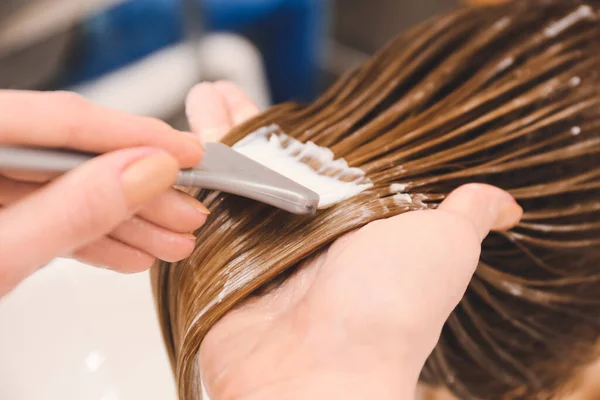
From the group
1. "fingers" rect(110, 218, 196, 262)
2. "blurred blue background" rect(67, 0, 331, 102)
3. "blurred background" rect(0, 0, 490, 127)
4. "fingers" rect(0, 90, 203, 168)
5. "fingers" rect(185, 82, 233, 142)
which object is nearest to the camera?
"fingers" rect(0, 90, 203, 168)

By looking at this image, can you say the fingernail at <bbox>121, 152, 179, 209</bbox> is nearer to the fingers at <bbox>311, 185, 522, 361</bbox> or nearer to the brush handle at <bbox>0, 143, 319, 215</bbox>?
the brush handle at <bbox>0, 143, 319, 215</bbox>

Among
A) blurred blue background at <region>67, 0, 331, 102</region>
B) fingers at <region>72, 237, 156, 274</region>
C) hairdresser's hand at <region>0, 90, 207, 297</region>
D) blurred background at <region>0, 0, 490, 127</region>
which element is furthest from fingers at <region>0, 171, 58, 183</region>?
blurred blue background at <region>67, 0, 331, 102</region>

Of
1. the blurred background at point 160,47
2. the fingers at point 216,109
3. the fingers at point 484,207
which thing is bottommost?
the fingers at point 484,207

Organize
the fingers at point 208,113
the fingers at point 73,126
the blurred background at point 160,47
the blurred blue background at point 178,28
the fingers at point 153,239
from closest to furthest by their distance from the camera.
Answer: the fingers at point 73,126 < the fingers at point 153,239 < the fingers at point 208,113 < the blurred background at point 160,47 < the blurred blue background at point 178,28

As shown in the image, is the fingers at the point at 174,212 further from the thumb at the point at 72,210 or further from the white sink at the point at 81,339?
the white sink at the point at 81,339

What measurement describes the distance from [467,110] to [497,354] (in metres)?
0.30

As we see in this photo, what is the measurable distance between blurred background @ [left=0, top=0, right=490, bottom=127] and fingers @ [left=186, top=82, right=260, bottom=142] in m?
0.51

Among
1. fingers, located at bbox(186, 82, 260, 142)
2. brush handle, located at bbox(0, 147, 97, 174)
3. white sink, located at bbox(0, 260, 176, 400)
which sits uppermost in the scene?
fingers, located at bbox(186, 82, 260, 142)

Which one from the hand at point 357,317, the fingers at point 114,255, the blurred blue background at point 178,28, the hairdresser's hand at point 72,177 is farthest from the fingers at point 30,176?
the blurred blue background at point 178,28

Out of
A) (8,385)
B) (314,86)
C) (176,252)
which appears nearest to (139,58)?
(314,86)

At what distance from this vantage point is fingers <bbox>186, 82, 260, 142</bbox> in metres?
0.67

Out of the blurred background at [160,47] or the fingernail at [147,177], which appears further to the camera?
the blurred background at [160,47]

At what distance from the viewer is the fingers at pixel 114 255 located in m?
0.49

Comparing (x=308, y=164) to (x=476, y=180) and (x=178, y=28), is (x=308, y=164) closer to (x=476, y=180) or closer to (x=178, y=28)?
(x=476, y=180)
